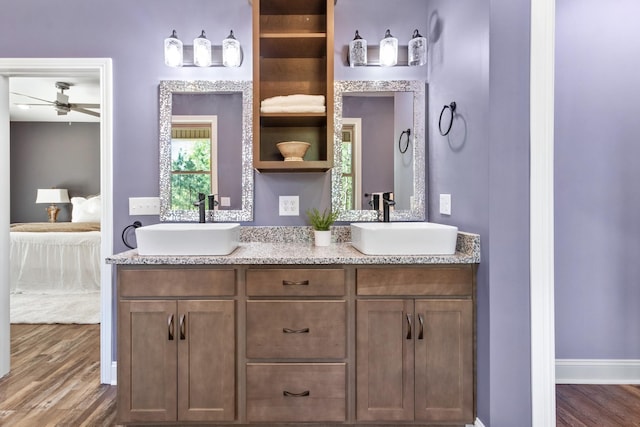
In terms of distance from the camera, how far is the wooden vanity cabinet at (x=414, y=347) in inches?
69.2

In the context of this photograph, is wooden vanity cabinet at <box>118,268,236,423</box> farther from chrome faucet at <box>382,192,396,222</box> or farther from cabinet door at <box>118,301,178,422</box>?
chrome faucet at <box>382,192,396,222</box>

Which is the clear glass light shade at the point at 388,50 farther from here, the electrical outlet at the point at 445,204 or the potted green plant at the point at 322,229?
the potted green plant at the point at 322,229

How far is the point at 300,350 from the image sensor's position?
1.76 m

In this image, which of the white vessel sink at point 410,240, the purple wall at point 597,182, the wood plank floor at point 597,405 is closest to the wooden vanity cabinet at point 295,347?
the white vessel sink at point 410,240

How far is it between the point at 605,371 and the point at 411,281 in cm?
154

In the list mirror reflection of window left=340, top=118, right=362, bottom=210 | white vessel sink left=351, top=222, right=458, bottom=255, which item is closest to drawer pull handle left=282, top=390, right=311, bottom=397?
white vessel sink left=351, top=222, right=458, bottom=255

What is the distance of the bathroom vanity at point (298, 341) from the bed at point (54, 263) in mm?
2934

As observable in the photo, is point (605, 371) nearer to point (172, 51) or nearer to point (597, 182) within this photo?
point (597, 182)

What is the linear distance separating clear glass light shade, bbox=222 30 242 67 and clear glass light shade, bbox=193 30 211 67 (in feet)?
0.30

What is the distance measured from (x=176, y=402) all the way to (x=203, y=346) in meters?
0.28

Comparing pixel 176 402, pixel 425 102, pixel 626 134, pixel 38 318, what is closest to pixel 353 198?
pixel 425 102

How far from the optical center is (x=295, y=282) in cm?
176

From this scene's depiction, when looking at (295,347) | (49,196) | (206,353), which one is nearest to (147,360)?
(206,353)

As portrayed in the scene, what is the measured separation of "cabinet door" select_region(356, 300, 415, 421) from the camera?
176 centimetres
